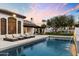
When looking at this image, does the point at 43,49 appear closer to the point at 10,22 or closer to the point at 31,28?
the point at 31,28

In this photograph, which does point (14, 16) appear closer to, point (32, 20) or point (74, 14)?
point (32, 20)

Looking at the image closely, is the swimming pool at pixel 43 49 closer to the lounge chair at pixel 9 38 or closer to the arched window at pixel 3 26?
the lounge chair at pixel 9 38

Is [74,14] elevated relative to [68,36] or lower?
elevated

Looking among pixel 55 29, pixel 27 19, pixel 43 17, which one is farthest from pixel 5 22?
pixel 55 29

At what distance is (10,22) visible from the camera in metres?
3.46

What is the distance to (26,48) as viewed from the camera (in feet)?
11.3

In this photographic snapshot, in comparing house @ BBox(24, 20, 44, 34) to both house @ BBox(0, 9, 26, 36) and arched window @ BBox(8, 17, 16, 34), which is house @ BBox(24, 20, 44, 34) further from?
arched window @ BBox(8, 17, 16, 34)

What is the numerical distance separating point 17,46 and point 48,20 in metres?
0.76

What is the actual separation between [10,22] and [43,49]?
0.80 m

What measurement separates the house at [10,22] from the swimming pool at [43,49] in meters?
0.34

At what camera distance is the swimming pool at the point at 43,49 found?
3375mm

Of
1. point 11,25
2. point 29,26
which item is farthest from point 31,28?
point 11,25

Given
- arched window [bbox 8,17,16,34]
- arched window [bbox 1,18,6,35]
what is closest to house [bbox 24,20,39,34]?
arched window [bbox 8,17,16,34]

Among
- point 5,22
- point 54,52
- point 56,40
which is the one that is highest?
point 5,22
